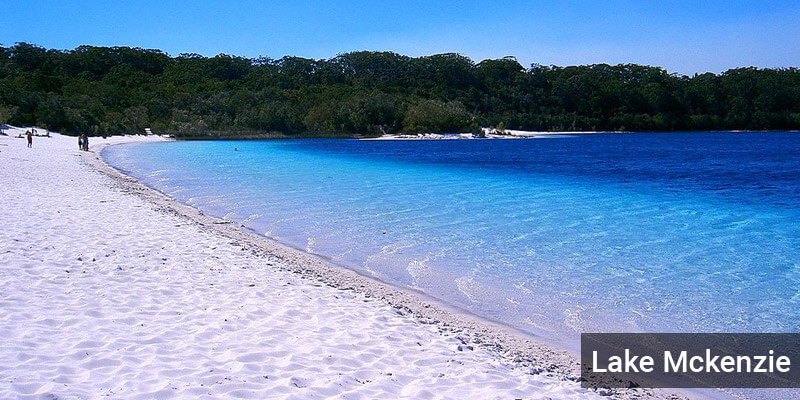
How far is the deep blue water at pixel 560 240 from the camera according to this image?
7.51m

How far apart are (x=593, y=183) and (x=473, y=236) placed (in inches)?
596

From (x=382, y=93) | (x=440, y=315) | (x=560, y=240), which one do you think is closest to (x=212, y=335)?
(x=440, y=315)

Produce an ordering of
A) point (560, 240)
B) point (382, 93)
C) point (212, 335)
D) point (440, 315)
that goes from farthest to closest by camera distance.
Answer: point (382, 93) < point (560, 240) < point (440, 315) < point (212, 335)

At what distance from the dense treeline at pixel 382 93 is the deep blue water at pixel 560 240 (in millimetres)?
63332

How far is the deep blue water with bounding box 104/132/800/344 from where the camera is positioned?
751 cm

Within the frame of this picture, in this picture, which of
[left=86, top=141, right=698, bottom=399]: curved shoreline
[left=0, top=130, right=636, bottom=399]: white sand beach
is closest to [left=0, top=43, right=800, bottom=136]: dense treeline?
[left=86, top=141, right=698, bottom=399]: curved shoreline

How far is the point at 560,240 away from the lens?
12.0 meters

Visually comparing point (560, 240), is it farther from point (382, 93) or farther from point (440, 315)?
point (382, 93)

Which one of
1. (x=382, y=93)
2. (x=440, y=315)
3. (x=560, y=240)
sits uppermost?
(x=382, y=93)

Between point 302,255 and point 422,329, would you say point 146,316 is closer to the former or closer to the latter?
point 422,329

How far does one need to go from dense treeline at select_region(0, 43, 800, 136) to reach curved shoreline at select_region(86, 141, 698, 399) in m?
70.8

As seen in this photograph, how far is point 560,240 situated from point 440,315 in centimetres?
577

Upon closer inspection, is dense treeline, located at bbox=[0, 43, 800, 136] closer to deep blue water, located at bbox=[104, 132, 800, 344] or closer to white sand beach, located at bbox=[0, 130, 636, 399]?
deep blue water, located at bbox=[104, 132, 800, 344]

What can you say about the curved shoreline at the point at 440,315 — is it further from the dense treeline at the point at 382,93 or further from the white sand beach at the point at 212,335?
the dense treeline at the point at 382,93
